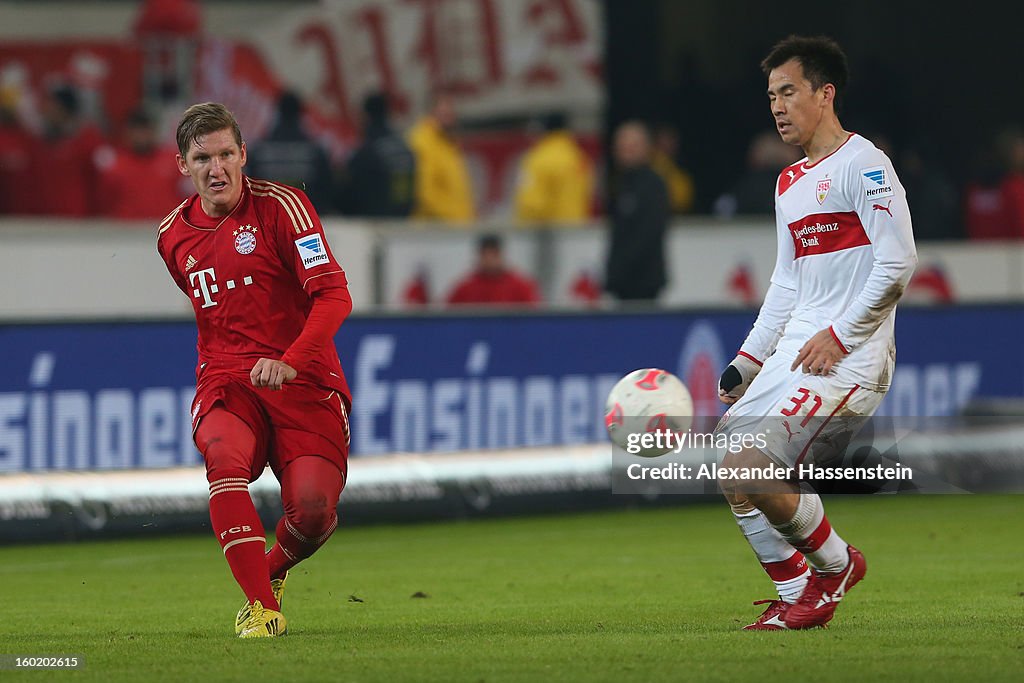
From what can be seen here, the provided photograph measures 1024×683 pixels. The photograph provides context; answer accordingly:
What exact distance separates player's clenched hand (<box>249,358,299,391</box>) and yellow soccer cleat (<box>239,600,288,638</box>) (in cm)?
86

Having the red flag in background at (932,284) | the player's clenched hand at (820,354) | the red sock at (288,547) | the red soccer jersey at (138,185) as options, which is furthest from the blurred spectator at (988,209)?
the red sock at (288,547)

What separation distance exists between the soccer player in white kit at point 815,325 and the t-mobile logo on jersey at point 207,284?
6.43 ft

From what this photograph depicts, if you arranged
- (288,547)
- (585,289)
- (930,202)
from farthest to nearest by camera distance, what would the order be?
(930,202) < (585,289) < (288,547)

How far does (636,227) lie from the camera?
16062mm

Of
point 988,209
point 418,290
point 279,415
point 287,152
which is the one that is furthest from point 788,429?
point 988,209

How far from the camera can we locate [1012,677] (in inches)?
255

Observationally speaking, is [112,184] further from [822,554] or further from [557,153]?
[822,554]

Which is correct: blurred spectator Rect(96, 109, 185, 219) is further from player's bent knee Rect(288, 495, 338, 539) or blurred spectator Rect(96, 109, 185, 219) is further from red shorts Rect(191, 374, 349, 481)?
player's bent knee Rect(288, 495, 338, 539)

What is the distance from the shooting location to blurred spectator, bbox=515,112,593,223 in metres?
18.4

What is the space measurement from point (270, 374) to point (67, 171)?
11.0m

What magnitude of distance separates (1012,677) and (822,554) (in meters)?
1.44

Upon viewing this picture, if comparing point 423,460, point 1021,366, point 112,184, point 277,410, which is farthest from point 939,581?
point 112,184

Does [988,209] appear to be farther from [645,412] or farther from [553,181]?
[645,412]

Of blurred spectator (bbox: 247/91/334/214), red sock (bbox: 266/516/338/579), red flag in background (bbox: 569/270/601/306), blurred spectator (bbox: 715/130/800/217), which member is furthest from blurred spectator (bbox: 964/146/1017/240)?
red sock (bbox: 266/516/338/579)
